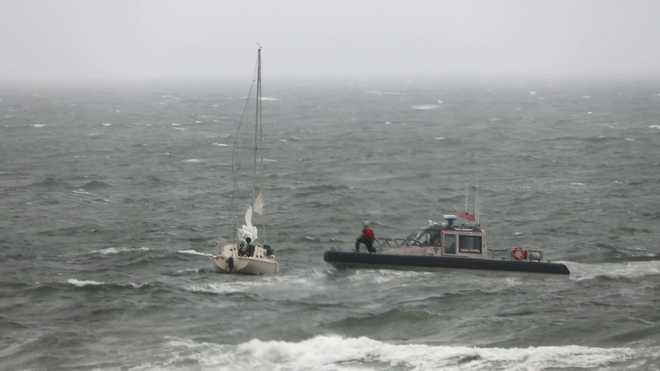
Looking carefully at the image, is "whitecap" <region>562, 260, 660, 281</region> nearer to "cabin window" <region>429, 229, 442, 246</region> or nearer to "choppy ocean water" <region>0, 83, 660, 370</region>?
"choppy ocean water" <region>0, 83, 660, 370</region>

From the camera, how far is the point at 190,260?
4259 centimetres

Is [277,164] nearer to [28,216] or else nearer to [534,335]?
[28,216]

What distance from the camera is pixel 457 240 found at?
1507 inches

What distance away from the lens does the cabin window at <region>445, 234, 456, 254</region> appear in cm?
3831

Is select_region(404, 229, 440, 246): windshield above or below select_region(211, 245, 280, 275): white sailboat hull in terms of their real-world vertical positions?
above

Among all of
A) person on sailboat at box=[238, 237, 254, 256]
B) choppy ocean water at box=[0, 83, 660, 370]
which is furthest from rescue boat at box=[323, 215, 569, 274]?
person on sailboat at box=[238, 237, 254, 256]

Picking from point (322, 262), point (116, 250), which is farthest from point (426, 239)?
point (116, 250)

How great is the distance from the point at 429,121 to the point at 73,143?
50037 millimetres

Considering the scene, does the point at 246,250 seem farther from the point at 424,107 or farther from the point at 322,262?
Answer: the point at 424,107

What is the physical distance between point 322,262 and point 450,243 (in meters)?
5.73

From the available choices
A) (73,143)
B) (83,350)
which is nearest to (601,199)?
(83,350)

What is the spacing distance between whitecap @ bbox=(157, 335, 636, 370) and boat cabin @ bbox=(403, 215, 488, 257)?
8572 mm

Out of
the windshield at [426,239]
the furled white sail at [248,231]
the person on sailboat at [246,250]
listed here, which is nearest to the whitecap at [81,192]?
the furled white sail at [248,231]

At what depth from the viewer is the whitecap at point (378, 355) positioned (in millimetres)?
28328
